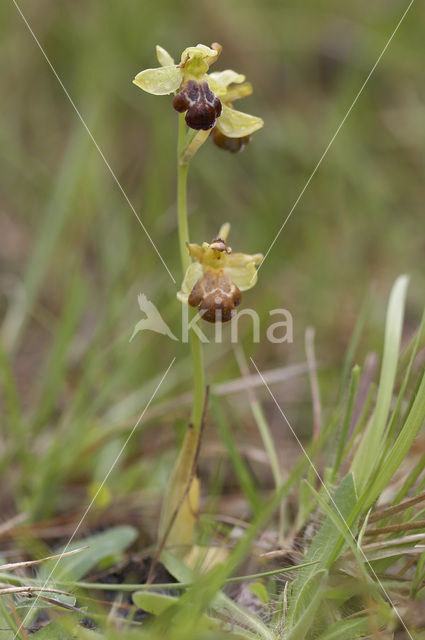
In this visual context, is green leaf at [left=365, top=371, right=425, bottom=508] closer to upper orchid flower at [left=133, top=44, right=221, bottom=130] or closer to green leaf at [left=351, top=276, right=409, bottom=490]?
green leaf at [left=351, top=276, right=409, bottom=490]

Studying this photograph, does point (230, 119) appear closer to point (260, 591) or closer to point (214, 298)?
point (214, 298)

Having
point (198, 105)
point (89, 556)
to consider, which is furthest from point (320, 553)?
point (198, 105)

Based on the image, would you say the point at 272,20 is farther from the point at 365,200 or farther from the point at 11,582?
the point at 11,582

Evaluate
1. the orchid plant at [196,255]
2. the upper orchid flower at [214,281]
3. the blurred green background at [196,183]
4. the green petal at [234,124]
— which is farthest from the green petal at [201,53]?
the blurred green background at [196,183]

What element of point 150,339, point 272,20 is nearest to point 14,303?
point 150,339

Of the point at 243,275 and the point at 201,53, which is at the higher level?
the point at 201,53

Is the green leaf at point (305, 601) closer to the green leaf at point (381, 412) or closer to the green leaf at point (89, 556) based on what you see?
the green leaf at point (381, 412)

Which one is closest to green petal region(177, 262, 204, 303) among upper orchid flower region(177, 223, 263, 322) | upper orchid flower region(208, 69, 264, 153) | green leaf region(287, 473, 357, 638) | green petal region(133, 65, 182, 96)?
upper orchid flower region(177, 223, 263, 322)

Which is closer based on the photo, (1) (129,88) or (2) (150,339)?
(2) (150,339)
